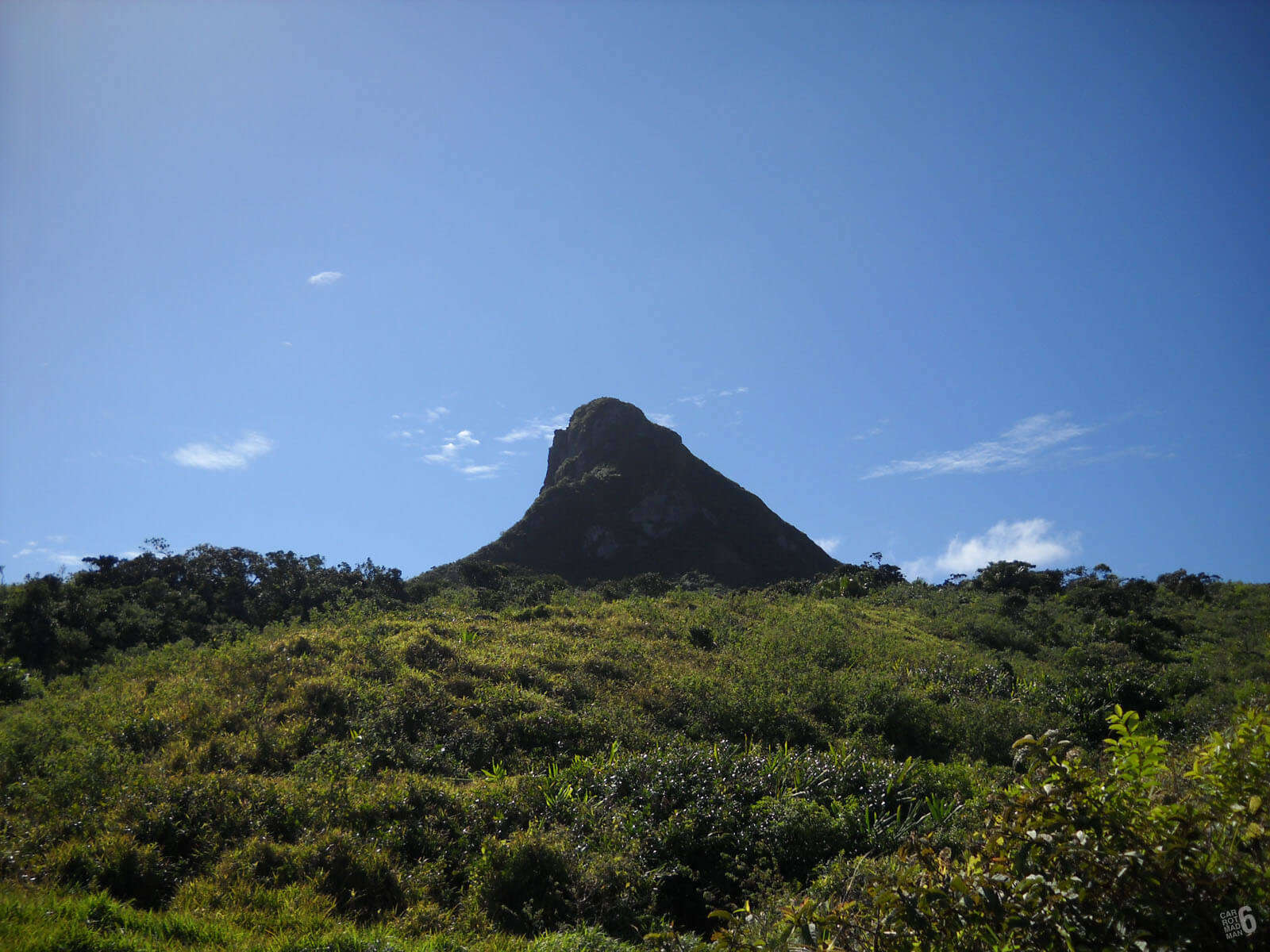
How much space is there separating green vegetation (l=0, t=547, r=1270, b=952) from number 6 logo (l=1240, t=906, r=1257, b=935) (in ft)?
0.29

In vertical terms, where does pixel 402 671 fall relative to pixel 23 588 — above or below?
below

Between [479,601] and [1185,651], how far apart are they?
17413 mm

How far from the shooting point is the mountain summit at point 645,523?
51.2 meters

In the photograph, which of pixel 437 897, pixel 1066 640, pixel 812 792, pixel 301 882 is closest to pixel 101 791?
pixel 301 882

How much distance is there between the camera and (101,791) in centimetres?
750

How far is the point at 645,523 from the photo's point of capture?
55.9 meters

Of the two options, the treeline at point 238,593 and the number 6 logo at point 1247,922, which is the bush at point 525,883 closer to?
the number 6 logo at point 1247,922

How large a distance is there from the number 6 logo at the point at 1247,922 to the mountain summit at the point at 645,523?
43.7 metres

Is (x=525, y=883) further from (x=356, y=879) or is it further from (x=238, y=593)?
(x=238, y=593)

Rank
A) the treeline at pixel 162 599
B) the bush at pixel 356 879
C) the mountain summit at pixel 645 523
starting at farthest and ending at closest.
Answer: the mountain summit at pixel 645 523
the treeline at pixel 162 599
the bush at pixel 356 879

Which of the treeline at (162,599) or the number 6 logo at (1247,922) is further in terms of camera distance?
the treeline at (162,599)

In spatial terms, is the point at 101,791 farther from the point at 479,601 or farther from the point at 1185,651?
the point at 1185,651

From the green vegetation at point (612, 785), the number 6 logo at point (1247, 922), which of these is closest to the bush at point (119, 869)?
the green vegetation at point (612, 785)

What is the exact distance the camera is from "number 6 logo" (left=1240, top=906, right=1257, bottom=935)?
2255mm
